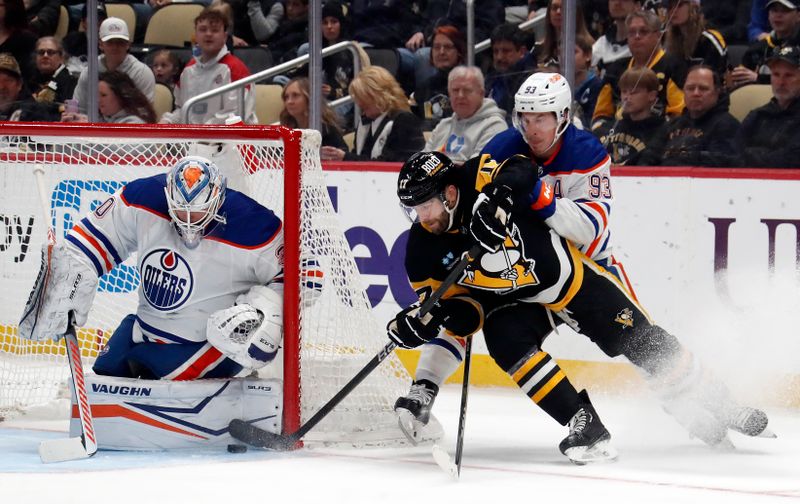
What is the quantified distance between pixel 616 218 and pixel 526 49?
2.66 feet

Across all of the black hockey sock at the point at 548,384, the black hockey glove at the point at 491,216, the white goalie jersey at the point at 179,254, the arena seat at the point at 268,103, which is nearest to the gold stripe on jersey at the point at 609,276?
the black hockey sock at the point at 548,384

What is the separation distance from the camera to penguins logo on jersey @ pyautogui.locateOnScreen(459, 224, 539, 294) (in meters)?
4.10

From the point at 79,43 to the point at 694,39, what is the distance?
2.89 m

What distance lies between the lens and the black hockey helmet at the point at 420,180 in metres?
3.94

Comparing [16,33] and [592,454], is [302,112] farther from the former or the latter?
[592,454]

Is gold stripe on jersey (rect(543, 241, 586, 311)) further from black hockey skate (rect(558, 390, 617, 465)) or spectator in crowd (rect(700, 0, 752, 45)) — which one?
spectator in crowd (rect(700, 0, 752, 45))

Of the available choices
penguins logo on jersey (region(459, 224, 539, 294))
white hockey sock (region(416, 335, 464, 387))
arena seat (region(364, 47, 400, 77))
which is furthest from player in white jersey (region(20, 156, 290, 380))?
arena seat (region(364, 47, 400, 77))

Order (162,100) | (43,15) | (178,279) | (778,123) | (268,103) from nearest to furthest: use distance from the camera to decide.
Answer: (178,279), (778,123), (268,103), (162,100), (43,15)

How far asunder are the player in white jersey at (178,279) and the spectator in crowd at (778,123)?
6.67ft

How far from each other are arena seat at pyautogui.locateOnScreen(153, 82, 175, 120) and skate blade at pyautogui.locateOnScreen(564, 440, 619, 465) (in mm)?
3116

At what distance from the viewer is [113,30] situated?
6484 mm

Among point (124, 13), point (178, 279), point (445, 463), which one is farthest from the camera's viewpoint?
point (124, 13)

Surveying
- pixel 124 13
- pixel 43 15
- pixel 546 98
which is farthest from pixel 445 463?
pixel 43 15

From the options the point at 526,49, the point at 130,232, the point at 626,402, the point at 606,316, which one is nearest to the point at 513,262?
the point at 606,316
